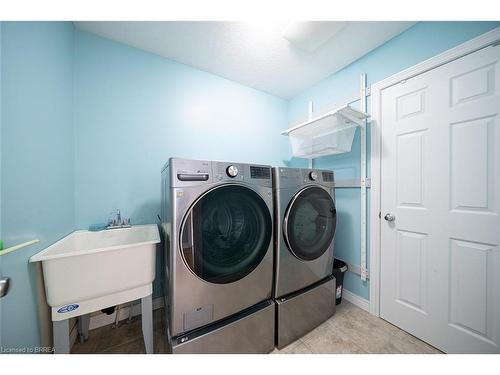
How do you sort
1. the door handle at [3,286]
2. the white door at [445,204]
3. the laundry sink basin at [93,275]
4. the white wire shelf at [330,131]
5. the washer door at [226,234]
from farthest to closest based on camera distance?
1. the white wire shelf at [330,131]
2. the white door at [445,204]
3. the washer door at [226,234]
4. the laundry sink basin at [93,275]
5. the door handle at [3,286]

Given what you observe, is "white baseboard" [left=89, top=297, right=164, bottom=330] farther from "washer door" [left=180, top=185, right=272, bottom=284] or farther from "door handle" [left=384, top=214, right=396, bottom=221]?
"door handle" [left=384, top=214, right=396, bottom=221]

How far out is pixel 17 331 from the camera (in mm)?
725

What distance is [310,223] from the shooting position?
1390 millimetres

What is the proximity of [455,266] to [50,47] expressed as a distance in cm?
290

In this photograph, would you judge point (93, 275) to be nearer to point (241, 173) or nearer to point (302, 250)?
point (241, 173)

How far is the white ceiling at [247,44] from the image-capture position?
1.33 meters

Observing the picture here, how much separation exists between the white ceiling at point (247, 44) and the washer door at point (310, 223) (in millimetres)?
1315

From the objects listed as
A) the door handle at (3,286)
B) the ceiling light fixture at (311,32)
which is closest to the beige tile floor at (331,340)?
the door handle at (3,286)

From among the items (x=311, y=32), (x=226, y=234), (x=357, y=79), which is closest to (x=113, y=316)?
(x=226, y=234)

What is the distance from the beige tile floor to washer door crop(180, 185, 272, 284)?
2.38 ft

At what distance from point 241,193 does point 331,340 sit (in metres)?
1.31

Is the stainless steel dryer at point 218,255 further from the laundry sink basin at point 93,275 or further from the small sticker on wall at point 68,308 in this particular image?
the small sticker on wall at point 68,308

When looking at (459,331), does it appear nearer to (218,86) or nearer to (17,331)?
(17,331)

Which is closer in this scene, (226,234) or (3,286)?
(3,286)
